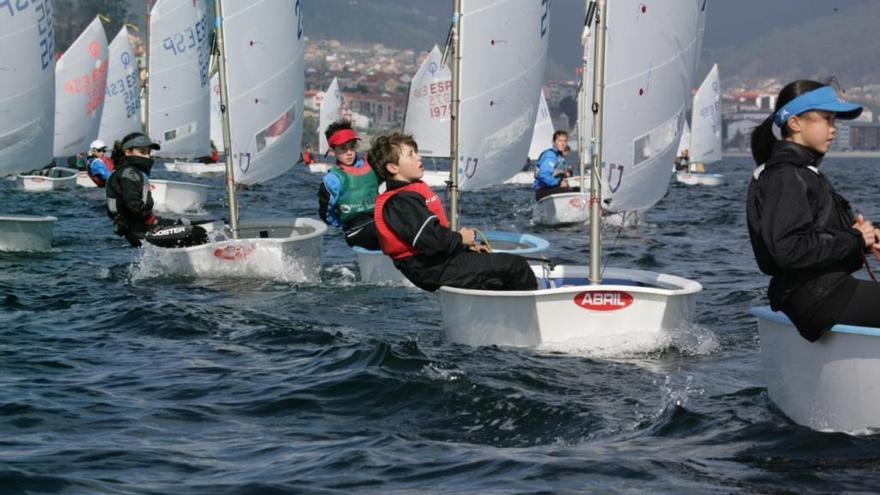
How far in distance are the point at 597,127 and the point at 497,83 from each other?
6.19 m

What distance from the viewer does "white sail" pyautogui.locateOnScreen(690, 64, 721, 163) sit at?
48.5 meters

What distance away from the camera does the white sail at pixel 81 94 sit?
34844mm

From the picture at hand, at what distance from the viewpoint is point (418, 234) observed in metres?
7.84

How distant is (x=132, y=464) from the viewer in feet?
18.2

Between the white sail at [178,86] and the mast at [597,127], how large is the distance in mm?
21031

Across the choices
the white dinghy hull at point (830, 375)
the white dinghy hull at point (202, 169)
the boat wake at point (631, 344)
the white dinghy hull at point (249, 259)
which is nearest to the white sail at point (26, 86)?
the white dinghy hull at point (249, 259)

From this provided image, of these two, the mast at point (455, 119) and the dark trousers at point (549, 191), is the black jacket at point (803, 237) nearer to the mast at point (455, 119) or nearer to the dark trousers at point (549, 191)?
the mast at point (455, 119)

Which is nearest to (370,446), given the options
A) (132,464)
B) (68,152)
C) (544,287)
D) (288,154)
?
(132,464)

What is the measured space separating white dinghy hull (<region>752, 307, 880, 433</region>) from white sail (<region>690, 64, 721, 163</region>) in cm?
4324

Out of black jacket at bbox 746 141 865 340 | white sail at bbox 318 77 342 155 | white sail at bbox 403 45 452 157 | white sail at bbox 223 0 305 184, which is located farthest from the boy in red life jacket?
white sail at bbox 318 77 342 155

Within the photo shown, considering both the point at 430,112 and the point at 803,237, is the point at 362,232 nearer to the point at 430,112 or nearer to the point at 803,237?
the point at 803,237

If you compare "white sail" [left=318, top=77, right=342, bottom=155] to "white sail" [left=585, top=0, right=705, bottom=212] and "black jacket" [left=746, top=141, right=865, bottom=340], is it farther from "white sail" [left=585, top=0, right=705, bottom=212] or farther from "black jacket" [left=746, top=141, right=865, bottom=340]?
"black jacket" [left=746, top=141, right=865, bottom=340]

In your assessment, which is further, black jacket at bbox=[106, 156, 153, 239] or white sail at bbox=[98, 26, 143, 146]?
white sail at bbox=[98, 26, 143, 146]


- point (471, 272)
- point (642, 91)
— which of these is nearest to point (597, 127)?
point (642, 91)
